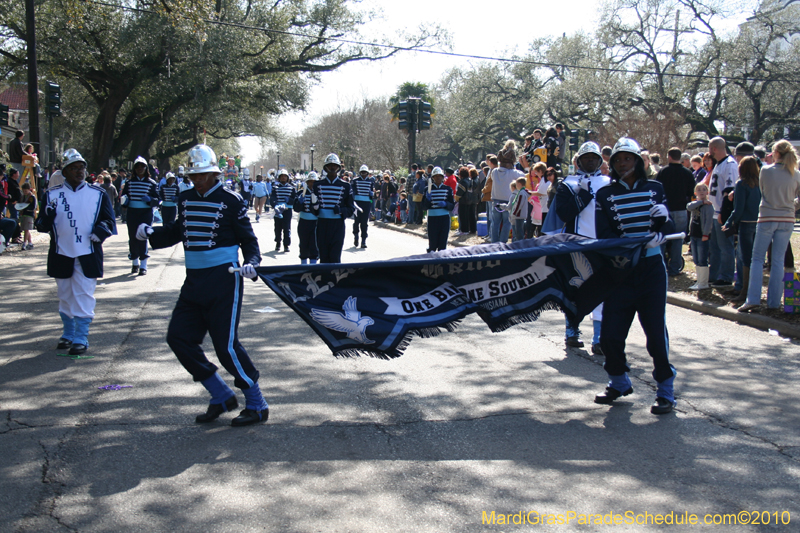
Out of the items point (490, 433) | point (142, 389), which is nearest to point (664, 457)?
point (490, 433)

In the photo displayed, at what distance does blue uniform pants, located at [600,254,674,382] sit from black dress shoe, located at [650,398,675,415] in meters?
0.16

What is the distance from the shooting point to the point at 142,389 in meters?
5.86

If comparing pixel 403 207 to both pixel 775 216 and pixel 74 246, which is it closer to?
pixel 775 216

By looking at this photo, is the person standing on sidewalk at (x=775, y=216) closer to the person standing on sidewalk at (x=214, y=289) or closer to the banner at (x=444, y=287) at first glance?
the banner at (x=444, y=287)

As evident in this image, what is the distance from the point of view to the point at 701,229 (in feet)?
35.8

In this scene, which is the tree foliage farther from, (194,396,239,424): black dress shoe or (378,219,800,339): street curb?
(194,396,239,424): black dress shoe

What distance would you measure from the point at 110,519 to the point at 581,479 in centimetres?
264

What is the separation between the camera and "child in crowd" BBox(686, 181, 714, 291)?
35.3ft

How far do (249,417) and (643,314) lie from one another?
3128mm

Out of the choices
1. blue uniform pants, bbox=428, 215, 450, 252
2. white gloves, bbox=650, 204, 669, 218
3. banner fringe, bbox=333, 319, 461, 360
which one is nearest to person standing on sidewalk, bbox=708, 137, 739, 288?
blue uniform pants, bbox=428, 215, 450, 252

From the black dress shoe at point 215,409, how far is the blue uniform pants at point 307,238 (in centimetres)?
719

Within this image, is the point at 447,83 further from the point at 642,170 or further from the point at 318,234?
the point at 642,170

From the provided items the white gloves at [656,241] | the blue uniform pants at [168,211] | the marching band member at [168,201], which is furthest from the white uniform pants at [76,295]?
the blue uniform pants at [168,211]

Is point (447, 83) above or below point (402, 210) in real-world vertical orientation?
above
